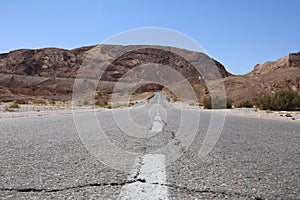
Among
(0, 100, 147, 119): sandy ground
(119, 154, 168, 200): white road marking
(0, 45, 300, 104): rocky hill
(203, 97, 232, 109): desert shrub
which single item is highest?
(0, 45, 300, 104): rocky hill

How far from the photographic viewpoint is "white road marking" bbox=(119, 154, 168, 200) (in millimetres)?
1951

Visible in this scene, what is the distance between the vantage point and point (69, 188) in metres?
2.12

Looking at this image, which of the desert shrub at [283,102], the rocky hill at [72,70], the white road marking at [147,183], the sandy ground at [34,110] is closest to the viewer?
the white road marking at [147,183]

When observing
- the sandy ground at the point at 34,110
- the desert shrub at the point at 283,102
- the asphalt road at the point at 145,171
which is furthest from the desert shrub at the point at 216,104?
the asphalt road at the point at 145,171

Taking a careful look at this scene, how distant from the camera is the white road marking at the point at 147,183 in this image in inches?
76.8

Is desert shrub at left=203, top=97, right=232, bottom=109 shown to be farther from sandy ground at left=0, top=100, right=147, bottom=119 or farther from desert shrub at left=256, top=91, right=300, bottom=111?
sandy ground at left=0, top=100, right=147, bottom=119

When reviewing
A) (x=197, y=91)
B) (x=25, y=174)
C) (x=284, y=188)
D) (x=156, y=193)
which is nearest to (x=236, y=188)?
(x=284, y=188)

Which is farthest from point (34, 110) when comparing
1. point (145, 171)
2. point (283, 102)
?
point (145, 171)

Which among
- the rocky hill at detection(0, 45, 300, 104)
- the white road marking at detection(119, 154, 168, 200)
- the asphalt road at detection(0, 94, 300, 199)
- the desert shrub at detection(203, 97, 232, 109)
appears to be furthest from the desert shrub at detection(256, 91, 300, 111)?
the rocky hill at detection(0, 45, 300, 104)

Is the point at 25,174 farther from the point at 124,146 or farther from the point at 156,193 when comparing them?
the point at 124,146

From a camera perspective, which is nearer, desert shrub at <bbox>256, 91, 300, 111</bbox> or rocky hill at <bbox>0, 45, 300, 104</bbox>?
desert shrub at <bbox>256, 91, 300, 111</bbox>

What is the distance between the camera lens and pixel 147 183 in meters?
2.25

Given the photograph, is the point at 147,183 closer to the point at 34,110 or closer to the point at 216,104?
the point at 34,110

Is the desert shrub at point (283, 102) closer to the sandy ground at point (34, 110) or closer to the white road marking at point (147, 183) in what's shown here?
the sandy ground at point (34, 110)
